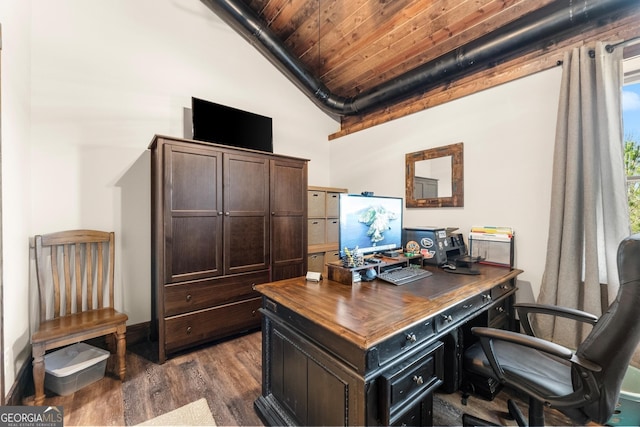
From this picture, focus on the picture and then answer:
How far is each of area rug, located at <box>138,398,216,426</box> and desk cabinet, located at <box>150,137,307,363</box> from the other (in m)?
0.65

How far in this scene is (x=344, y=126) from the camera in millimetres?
4105

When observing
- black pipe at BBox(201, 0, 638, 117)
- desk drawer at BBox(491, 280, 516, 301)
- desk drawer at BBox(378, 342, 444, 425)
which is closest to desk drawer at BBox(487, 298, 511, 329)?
desk drawer at BBox(491, 280, 516, 301)

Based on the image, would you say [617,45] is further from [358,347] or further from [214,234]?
[214,234]

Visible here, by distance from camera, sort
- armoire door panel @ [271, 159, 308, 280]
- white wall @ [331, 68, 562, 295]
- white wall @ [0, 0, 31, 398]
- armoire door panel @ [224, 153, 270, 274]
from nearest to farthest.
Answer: white wall @ [0, 0, 31, 398]
white wall @ [331, 68, 562, 295]
armoire door panel @ [224, 153, 270, 274]
armoire door panel @ [271, 159, 308, 280]

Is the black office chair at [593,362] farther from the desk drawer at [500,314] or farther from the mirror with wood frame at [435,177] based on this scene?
the mirror with wood frame at [435,177]

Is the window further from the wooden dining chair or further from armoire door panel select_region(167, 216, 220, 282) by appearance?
the wooden dining chair

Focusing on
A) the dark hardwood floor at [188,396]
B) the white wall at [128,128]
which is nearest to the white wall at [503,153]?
the white wall at [128,128]

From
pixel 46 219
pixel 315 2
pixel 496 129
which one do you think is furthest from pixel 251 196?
pixel 496 129

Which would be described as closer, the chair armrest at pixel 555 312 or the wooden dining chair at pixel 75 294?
the chair armrest at pixel 555 312

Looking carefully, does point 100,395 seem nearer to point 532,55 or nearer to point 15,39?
point 15,39

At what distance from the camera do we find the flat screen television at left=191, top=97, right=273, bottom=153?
8.20 ft

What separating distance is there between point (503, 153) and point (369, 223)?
1.54 metres

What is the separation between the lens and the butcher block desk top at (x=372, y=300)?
1.02 metres

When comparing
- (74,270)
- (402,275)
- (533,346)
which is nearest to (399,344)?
(533,346)
